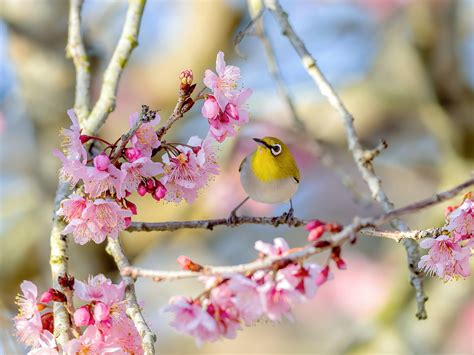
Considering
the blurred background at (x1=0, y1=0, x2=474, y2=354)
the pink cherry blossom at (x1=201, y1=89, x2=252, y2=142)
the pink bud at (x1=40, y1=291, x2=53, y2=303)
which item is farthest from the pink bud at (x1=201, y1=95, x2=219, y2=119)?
the blurred background at (x1=0, y1=0, x2=474, y2=354)

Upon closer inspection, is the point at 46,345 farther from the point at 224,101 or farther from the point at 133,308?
the point at 224,101

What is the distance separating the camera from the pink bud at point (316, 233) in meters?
0.86

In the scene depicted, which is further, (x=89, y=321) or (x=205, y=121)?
(x=205, y=121)

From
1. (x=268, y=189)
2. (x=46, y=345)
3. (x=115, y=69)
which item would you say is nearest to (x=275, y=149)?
(x=268, y=189)

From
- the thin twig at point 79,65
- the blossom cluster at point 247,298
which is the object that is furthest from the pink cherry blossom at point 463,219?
the thin twig at point 79,65

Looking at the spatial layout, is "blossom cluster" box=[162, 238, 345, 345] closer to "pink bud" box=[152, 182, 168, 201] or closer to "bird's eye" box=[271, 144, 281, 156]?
"pink bud" box=[152, 182, 168, 201]

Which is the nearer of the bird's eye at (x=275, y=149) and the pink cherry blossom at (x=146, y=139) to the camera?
the pink cherry blossom at (x=146, y=139)

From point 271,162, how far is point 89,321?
840 mm

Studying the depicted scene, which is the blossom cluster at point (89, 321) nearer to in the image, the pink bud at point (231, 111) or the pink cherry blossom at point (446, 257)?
the pink bud at point (231, 111)

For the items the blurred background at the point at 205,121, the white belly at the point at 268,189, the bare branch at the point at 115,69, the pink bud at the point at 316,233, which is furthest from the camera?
the blurred background at the point at 205,121

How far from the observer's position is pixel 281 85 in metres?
1.84

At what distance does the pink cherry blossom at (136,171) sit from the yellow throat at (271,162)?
2.17 ft

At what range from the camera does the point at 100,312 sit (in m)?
1.14

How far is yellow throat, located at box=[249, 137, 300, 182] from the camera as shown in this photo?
1812mm
